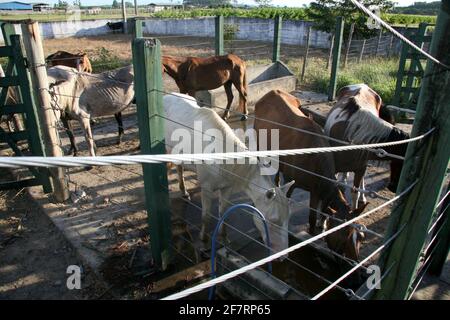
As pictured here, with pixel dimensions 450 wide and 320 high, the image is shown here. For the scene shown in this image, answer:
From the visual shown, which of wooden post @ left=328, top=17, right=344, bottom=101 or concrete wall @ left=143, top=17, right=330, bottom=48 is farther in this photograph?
concrete wall @ left=143, top=17, right=330, bottom=48

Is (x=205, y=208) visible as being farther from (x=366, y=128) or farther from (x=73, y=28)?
(x=73, y=28)

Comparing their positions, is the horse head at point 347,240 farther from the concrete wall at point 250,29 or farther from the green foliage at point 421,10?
the green foliage at point 421,10

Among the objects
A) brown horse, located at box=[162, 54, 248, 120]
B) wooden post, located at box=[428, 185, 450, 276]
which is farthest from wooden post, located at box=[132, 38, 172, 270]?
brown horse, located at box=[162, 54, 248, 120]

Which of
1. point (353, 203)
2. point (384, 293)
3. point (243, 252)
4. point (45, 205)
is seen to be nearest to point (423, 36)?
point (353, 203)

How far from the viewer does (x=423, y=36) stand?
23.6 ft

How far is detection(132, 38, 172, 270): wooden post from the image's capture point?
2.53 m

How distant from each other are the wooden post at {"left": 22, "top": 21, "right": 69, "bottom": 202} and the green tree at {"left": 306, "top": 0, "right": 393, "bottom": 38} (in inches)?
619

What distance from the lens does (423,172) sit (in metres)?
1.71

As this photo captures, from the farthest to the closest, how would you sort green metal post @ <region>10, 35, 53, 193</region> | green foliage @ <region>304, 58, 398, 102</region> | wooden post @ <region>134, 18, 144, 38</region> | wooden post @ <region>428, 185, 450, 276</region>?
green foliage @ <region>304, 58, 398, 102</region> < wooden post @ <region>134, 18, 144, 38</region> < green metal post @ <region>10, 35, 53, 193</region> < wooden post @ <region>428, 185, 450, 276</region>

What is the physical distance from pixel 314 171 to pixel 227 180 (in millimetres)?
1004

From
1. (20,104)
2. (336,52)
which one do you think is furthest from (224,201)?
(336,52)

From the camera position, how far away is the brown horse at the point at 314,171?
10.1 feet

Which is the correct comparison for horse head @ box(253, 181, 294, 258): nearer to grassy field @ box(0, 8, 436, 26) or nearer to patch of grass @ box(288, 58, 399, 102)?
patch of grass @ box(288, 58, 399, 102)
